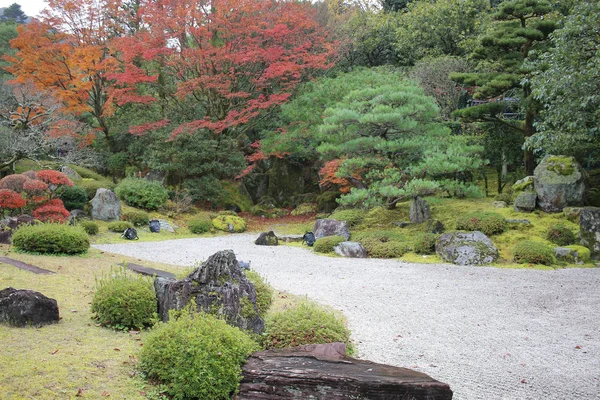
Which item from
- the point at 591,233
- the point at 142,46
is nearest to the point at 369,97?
the point at 591,233

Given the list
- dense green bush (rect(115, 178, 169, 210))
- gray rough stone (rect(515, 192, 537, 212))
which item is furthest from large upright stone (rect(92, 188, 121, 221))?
gray rough stone (rect(515, 192, 537, 212))

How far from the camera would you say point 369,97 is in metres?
13.9

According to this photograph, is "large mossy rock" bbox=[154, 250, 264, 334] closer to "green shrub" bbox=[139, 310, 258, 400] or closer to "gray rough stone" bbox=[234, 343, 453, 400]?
"green shrub" bbox=[139, 310, 258, 400]

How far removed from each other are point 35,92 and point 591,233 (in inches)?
727

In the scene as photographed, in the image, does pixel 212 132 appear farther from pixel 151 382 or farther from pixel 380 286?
pixel 151 382

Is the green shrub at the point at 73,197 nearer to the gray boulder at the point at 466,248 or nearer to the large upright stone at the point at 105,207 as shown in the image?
the large upright stone at the point at 105,207

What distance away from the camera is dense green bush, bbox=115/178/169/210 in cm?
1711

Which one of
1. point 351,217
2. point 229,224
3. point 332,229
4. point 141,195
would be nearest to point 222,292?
point 332,229

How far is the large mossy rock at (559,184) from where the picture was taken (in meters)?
12.2

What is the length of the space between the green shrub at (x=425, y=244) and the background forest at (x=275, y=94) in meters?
→ 1.37

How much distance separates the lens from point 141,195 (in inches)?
675

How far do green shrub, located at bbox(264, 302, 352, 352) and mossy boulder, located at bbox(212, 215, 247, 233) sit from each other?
38.8ft

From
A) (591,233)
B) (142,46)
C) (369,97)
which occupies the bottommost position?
(591,233)

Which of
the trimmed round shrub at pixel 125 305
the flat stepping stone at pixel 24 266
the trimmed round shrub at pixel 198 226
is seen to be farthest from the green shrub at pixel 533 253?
the trimmed round shrub at pixel 198 226
